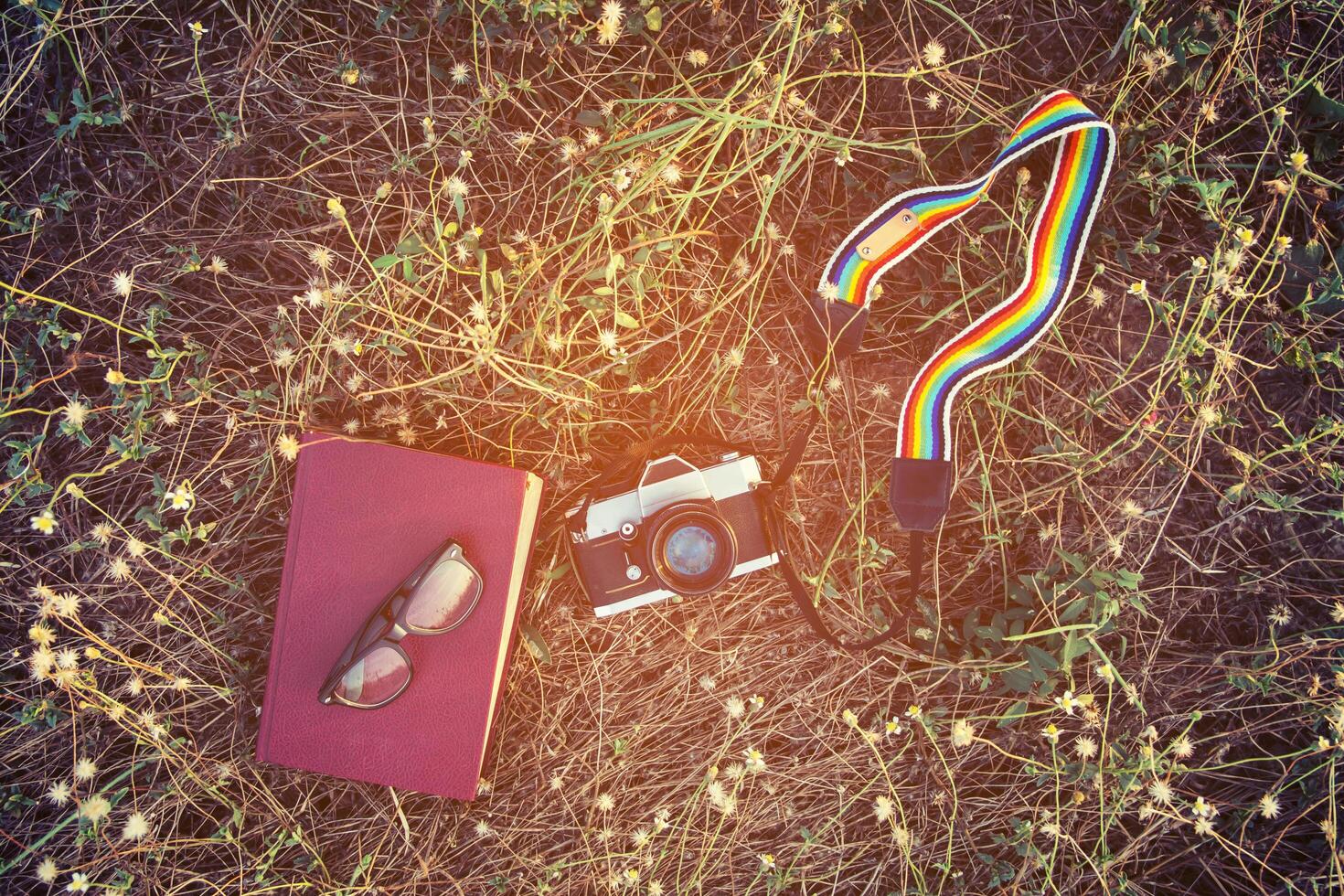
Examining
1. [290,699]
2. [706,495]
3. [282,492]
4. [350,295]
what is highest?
[350,295]

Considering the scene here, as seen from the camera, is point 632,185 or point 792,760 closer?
point 632,185

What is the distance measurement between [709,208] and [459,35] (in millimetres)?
951

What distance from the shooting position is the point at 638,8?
2125 millimetres

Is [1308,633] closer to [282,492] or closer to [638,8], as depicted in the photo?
[638,8]

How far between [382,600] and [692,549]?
0.88 metres

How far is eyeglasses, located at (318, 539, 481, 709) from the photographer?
75.5 inches

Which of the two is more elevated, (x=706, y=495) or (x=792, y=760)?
(x=706, y=495)

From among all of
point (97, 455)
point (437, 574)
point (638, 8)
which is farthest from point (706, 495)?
point (97, 455)

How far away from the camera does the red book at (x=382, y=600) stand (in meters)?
1.96

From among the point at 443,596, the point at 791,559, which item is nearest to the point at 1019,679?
the point at 791,559

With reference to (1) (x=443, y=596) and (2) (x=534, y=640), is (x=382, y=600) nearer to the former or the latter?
(1) (x=443, y=596)

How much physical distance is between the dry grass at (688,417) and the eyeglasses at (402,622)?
36cm

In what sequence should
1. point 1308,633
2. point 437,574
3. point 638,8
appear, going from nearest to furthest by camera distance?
point 437,574
point 638,8
point 1308,633

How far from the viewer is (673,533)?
1976 millimetres
